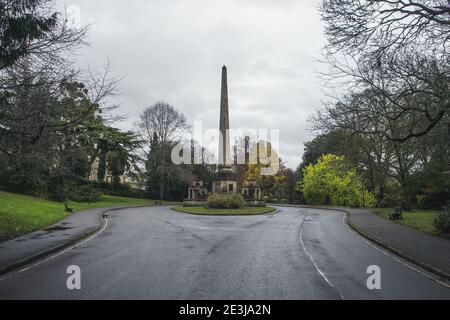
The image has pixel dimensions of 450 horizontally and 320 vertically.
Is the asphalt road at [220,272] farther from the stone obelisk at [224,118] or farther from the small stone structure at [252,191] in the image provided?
the small stone structure at [252,191]

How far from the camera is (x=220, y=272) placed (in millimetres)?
10039

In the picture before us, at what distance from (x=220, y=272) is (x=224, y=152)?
3620 centimetres

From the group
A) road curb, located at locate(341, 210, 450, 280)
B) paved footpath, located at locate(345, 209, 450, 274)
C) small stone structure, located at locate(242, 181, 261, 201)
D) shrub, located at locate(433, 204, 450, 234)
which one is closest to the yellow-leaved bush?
small stone structure, located at locate(242, 181, 261, 201)

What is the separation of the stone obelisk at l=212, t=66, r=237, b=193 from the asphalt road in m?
28.5

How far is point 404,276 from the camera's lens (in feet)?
33.7

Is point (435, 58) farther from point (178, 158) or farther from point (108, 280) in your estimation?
point (178, 158)

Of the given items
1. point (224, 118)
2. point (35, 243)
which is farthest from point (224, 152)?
point (35, 243)

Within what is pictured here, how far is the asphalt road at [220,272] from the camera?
8055mm

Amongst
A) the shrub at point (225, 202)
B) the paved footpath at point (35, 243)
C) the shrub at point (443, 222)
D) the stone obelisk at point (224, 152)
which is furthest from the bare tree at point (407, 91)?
the stone obelisk at point (224, 152)

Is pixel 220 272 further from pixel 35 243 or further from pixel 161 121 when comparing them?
pixel 161 121

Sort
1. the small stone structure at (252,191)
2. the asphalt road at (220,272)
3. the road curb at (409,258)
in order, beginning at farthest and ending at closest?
the small stone structure at (252,191) → the road curb at (409,258) → the asphalt road at (220,272)

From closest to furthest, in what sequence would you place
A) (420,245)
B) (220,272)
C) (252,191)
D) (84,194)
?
(220,272) < (420,245) < (84,194) < (252,191)

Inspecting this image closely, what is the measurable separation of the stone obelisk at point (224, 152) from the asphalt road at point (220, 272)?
93.6 ft
